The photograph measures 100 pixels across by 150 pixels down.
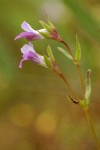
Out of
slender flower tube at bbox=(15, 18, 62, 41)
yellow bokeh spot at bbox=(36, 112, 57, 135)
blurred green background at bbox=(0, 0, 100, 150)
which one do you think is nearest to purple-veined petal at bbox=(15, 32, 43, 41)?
slender flower tube at bbox=(15, 18, 62, 41)

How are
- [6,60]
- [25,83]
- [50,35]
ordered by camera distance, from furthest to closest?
[25,83]
[6,60]
[50,35]

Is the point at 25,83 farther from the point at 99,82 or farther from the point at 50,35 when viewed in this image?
the point at 50,35

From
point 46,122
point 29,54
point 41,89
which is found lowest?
point 46,122

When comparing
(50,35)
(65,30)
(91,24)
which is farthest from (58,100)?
(50,35)

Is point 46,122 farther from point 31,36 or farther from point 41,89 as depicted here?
point 31,36

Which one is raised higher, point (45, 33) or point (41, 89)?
point (45, 33)

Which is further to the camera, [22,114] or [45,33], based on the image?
[22,114]

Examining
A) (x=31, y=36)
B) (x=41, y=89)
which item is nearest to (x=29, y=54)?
(x=31, y=36)
